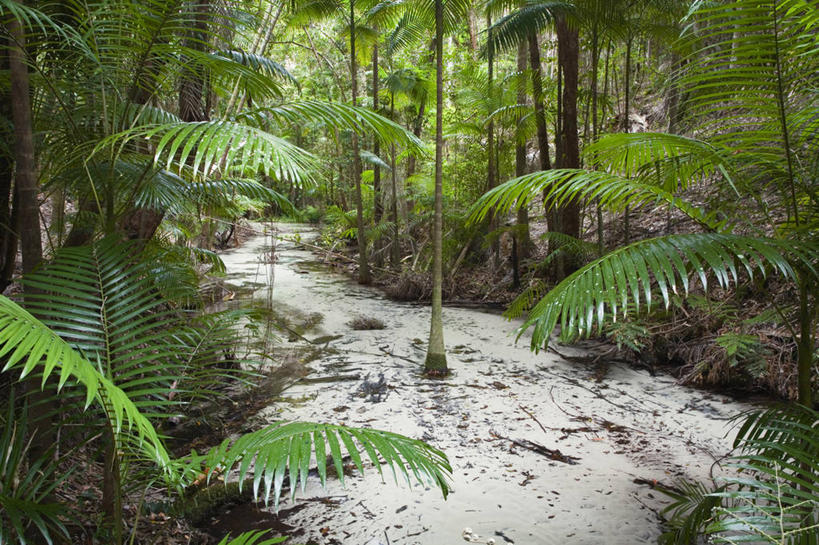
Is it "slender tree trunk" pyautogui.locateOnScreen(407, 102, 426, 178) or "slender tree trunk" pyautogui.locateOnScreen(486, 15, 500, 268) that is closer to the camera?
"slender tree trunk" pyautogui.locateOnScreen(486, 15, 500, 268)

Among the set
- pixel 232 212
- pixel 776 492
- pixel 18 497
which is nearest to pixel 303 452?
pixel 18 497

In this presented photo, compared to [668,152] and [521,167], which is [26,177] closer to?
[668,152]

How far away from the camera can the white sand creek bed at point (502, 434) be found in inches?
85.9

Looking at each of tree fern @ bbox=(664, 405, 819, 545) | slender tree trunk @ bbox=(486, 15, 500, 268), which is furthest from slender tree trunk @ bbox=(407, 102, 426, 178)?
tree fern @ bbox=(664, 405, 819, 545)

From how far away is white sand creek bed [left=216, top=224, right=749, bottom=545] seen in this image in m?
2.18

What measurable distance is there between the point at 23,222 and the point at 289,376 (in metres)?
2.89

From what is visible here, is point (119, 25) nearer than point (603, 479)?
Yes

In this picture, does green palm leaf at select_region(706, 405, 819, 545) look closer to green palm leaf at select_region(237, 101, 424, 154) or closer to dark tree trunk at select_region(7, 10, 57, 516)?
green palm leaf at select_region(237, 101, 424, 154)

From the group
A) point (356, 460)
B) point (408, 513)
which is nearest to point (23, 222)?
point (356, 460)

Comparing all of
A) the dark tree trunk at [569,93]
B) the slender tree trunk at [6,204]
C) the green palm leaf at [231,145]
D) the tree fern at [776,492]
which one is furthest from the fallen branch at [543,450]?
the dark tree trunk at [569,93]

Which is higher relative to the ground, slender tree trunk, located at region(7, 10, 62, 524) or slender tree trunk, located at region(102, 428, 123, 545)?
slender tree trunk, located at region(7, 10, 62, 524)

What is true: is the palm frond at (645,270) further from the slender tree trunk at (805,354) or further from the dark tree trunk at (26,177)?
the dark tree trunk at (26,177)

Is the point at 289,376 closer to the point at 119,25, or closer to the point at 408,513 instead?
the point at 408,513

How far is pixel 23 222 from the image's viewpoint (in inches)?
60.5
